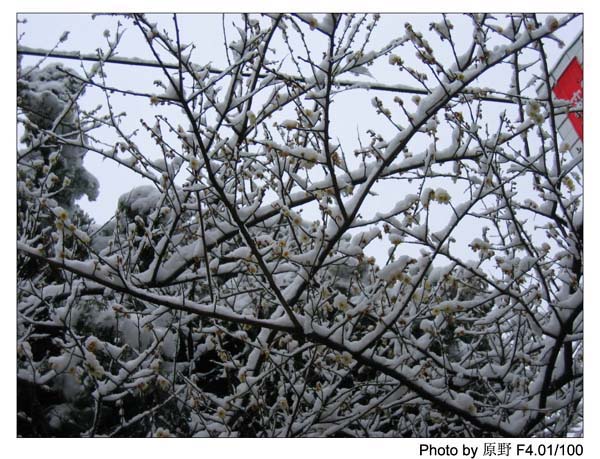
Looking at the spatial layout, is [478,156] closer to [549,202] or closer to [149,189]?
[549,202]

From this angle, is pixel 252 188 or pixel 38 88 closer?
pixel 252 188

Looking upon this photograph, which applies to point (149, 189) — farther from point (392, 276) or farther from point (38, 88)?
point (392, 276)

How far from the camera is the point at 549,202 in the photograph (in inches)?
104

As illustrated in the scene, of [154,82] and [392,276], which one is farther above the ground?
[154,82]

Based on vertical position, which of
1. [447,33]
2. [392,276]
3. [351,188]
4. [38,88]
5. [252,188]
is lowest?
[392,276]

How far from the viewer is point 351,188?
2564 millimetres

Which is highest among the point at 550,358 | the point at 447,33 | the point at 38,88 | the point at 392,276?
the point at 38,88

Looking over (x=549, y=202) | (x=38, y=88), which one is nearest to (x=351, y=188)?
(x=549, y=202)

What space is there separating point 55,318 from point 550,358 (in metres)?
2.50

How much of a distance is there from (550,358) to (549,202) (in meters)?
0.74

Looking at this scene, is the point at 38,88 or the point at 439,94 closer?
the point at 439,94
